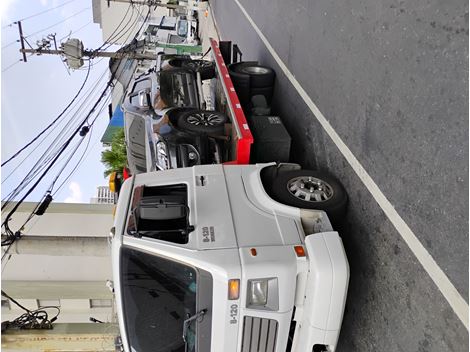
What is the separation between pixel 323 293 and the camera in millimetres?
3256

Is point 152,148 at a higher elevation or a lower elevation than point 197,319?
higher

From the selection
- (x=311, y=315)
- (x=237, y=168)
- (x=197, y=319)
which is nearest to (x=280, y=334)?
(x=311, y=315)

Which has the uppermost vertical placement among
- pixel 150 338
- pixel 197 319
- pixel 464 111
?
pixel 464 111

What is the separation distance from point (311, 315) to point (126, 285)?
1.64m

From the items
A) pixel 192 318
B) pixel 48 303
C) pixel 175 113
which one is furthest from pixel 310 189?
pixel 48 303

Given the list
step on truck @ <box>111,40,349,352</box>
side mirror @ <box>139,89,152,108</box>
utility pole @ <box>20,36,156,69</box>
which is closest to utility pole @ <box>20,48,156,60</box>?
utility pole @ <box>20,36,156,69</box>

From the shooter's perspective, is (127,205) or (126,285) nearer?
(126,285)

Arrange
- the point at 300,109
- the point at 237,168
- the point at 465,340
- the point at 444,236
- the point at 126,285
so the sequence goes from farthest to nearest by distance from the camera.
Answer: the point at 300,109 < the point at 237,168 < the point at 126,285 < the point at 444,236 < the point at 465,340

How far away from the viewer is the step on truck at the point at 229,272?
127 inches

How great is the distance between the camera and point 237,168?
4332 millimetres

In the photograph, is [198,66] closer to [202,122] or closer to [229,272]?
[202,122]

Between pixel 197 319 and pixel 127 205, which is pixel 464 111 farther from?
pixel 127 205

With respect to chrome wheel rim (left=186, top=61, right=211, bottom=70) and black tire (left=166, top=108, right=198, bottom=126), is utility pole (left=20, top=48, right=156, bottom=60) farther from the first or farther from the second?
black tire (left=166, top=108, right=198, bottom=126)

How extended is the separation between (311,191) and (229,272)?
1.40 metres
